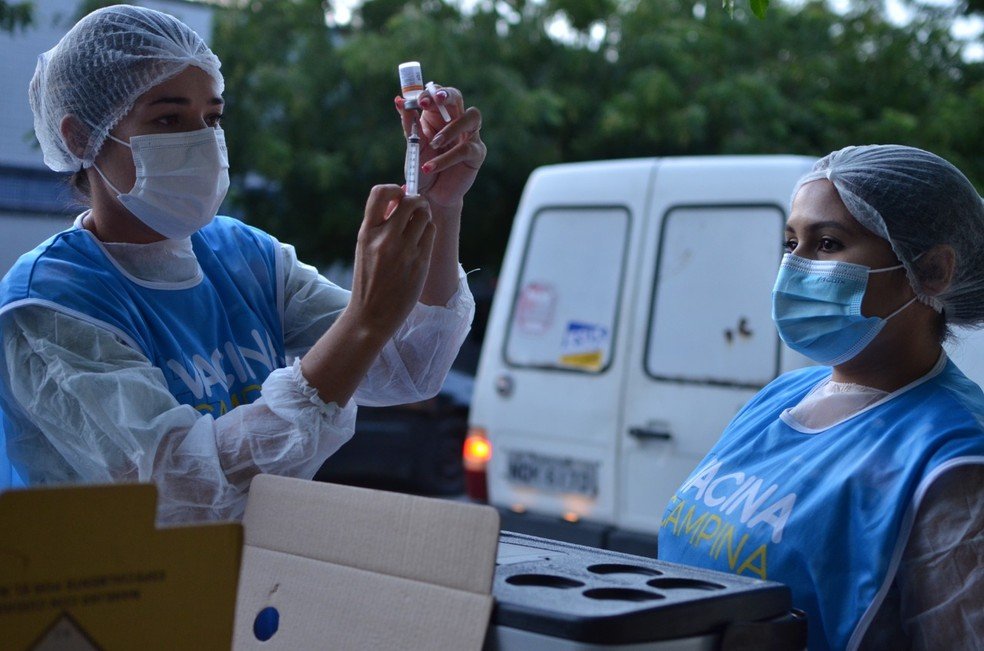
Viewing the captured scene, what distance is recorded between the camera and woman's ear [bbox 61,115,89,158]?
202 cm

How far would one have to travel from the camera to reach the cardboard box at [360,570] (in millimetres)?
1293

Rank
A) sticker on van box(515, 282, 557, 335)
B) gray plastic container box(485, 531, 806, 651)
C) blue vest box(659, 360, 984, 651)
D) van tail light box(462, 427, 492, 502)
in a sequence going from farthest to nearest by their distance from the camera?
1. van tail light box(462, 427, 492, 502)
2. sticker on van box(515, 282, 557, 335)
3. blue vest box(659, 360, 984, 651)
4. gray plastic container box(485, 531, 806, 651)

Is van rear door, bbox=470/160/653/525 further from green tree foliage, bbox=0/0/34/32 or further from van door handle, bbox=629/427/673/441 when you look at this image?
green tree foliage, bbox=0/0/34/32

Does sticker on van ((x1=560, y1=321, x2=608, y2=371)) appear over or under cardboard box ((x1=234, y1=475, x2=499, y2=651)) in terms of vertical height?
over

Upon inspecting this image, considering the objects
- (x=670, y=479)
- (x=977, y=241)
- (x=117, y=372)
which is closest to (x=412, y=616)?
(x=117, y=372)

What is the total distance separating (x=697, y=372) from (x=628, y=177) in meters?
1.01

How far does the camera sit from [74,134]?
6.67ft

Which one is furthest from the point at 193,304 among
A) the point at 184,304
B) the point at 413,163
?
the point at 413,163

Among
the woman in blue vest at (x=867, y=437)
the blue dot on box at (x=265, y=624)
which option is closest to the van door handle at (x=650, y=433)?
the woman in blue vest at (x=867, y=437)

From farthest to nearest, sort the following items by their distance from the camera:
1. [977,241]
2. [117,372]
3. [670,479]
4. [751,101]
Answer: [751,101] < [670,479] < [977,241] < [117,372]

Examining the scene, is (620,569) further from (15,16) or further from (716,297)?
(15,16)

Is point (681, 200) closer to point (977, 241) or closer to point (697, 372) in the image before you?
point (697, 372)

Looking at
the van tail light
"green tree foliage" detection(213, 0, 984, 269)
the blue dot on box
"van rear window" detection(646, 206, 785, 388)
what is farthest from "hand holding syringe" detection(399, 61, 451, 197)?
"green tree foliage" detection(213, 0, 984, 269)

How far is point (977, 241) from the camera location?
212 centimetres
